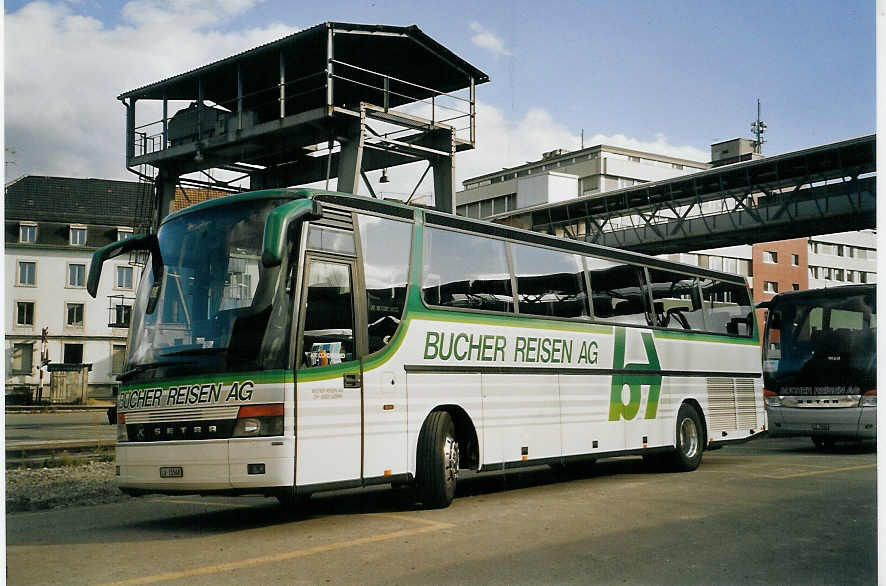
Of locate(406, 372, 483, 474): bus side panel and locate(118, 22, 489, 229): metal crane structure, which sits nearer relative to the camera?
locate(406, 372, 483, 474): bus side panel

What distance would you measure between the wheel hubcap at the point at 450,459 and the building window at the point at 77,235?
11.0m

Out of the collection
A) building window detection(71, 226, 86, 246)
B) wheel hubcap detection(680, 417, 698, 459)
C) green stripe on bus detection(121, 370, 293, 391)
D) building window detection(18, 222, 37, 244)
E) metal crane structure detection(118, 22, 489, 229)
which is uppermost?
metal crane structure detection(118, 22, 489, 229)

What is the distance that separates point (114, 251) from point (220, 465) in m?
2.74

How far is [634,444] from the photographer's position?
14000 mm

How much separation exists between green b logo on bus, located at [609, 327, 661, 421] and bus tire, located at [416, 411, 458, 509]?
12.7ft

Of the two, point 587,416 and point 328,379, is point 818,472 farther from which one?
point 328,379

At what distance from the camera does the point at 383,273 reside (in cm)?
995

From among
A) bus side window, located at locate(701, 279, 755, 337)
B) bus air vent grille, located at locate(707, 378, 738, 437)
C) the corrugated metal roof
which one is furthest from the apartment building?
bus side window, located at locate(701, 279, 755, 337)

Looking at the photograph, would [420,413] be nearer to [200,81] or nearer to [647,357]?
[647,357]

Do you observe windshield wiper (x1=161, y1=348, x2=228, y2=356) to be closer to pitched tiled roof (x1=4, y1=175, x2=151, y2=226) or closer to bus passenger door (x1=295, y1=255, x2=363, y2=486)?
bus passenger door (x1=295, y1=255, x2=363, y2=486)

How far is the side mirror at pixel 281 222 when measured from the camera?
26.5 ft

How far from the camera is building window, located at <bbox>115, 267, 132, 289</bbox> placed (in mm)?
9723

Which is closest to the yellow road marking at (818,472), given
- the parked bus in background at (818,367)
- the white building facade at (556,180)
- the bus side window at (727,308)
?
the parked bus in background at (818,367)

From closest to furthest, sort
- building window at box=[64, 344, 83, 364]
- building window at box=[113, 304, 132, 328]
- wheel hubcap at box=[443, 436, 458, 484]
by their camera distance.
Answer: building window at box=[113, 304, 132, 328] → wheel hubcap at box=[443, 436, 458, 484] → building window at box=[64, 344, 83, 364]
